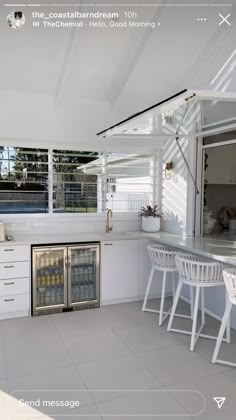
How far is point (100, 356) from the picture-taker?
2.92 metres

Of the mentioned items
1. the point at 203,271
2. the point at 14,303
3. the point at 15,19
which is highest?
the point at 15,19

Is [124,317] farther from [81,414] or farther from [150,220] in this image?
[81,414]

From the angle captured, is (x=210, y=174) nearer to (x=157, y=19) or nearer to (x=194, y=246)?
(x=194, y=246)

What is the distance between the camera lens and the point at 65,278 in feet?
13.1

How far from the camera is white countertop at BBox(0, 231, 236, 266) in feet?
10.9

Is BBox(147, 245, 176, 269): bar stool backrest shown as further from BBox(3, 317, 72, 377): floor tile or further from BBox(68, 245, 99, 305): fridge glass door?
BBox(3, 317, 72, 377): floor tile

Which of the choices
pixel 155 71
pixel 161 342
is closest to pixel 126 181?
pixel 155 71

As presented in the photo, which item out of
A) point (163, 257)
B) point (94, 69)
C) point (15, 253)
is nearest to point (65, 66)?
point (94, 69)

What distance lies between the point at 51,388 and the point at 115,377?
1.67 feet

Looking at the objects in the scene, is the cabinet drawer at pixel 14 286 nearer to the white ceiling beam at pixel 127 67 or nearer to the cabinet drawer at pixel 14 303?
the cabinet drawer at pixel 14 303

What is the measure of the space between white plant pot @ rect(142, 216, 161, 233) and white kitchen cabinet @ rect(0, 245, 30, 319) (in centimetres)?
180

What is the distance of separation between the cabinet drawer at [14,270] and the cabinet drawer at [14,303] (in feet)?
0.80

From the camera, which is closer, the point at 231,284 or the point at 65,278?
the point at 231,284

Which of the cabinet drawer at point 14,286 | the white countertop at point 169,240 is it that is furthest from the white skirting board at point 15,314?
the white countertop at point 169,240
